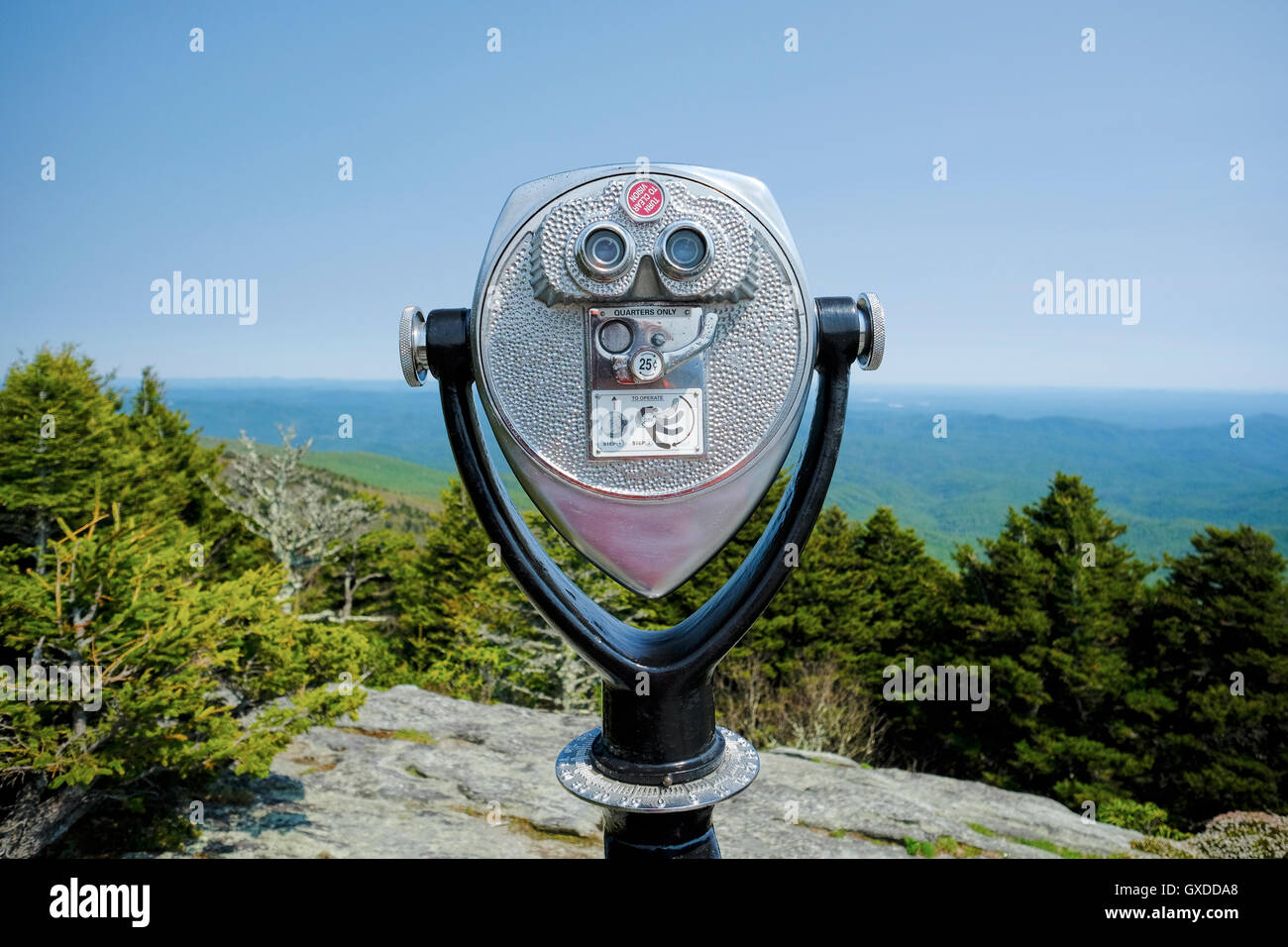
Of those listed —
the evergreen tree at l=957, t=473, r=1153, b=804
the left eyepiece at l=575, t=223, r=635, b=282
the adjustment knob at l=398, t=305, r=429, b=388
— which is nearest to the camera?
the left eyepiece at l=575, t=223, r=635, b=282

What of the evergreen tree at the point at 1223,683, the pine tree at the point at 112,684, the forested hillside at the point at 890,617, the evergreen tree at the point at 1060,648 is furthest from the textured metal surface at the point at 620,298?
the evergreen tree at the point at 1223,683

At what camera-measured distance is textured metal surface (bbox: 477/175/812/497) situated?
60.7 inches

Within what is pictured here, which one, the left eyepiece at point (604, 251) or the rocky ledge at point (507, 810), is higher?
the left eyepiece at point (604, 251)

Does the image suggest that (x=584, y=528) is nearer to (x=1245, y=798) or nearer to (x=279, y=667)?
(x=279, y=667)

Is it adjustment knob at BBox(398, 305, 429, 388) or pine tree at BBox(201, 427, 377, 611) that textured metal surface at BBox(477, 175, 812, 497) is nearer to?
adjustment knob at BBox(398, 305, 429, 388)

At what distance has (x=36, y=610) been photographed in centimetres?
459

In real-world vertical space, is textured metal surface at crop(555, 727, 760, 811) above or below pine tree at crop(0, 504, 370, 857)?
above

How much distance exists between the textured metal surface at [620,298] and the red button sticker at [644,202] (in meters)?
0.01

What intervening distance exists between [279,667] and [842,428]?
485 cm

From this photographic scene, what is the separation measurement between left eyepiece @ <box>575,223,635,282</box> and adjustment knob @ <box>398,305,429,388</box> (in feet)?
1.12

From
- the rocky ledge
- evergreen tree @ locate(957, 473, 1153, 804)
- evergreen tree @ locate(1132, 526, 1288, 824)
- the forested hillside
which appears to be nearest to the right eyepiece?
the rocky ledge

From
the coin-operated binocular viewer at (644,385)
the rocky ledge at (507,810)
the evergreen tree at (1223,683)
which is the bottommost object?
the evergreen tree at (1223,683)

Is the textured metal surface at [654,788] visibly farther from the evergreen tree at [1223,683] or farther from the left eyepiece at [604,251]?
the evergreen tree at [1223,683]

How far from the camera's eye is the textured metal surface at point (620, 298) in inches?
60.7
